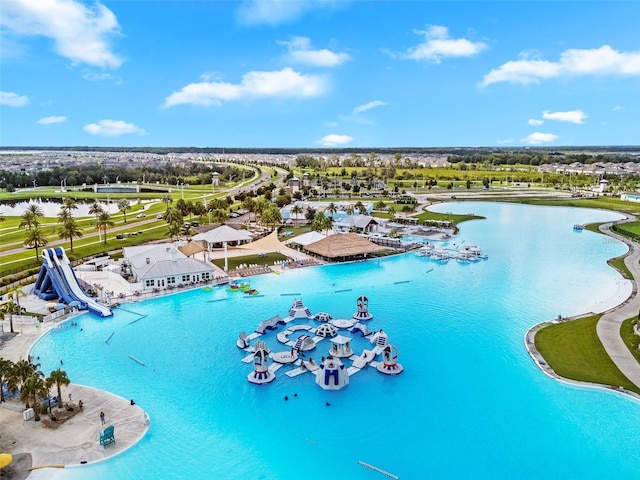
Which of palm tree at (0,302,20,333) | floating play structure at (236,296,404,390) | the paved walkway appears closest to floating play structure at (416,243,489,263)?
floating play structure at (236,296,404,390)

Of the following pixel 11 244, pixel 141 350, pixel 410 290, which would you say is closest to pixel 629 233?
pixel 410 290

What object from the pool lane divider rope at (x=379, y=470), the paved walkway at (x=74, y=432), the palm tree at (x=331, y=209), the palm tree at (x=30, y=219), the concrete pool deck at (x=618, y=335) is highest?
the palm tree at (x=30, y=219)

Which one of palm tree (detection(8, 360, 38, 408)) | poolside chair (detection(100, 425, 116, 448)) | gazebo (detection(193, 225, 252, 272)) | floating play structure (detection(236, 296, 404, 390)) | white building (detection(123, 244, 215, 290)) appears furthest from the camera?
gazebo (detection(193, 225, 252, 272))

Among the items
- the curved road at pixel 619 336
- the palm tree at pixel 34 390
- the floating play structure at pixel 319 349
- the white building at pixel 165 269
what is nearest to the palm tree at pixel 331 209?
the white building at pixel 165 269

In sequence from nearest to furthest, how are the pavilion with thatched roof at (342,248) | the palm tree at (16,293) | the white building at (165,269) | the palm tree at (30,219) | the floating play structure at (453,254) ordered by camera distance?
1. the palm tree at (16,293)
2. the white building at (165,269)
3. the palm tree at (30,219)
4. the pavilion with thatched roof at (342,248)
5. the floating play structure at (453,254)

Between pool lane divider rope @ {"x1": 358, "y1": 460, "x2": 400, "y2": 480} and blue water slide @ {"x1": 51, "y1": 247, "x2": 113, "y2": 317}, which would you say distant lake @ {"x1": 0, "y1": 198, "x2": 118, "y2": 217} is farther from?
pool lane divider rope @ {"x1": 358, "y1": 460, "x2": 400, "y2": 480}

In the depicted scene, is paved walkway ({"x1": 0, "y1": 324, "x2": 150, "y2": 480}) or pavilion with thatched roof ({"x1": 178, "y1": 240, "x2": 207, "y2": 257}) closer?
paved walkway ({"x1": 0, "y1": 324, "x2": 150, "y2": 480})

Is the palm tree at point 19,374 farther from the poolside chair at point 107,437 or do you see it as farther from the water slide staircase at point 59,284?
the water slide staircase at point 59,284
